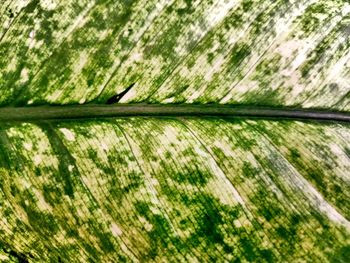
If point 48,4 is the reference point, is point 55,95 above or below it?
below

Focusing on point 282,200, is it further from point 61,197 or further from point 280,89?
point 61,197

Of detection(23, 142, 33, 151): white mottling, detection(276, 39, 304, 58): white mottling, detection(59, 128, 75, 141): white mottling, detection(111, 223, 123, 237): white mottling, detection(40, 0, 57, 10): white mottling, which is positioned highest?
detection(40, 0, 57, 10): white mottling

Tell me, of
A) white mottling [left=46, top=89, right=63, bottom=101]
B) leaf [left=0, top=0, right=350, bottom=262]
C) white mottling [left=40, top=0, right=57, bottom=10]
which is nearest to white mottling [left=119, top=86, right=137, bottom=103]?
leaf [left=0, top=0, right=350, bottom=262]

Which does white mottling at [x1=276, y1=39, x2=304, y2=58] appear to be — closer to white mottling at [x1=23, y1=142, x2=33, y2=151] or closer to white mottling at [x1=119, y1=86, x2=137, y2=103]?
white mottling at [x1=119, y1=86, x2=137, y2=103]

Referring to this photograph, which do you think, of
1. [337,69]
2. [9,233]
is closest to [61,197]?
[9,233]

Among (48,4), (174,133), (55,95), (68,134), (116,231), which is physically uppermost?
(48,4)

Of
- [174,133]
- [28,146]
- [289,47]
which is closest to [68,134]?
[28,146]

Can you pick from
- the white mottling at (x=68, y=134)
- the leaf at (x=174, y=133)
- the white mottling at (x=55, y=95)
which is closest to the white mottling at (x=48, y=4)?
the leaf at (x=174, y=133)

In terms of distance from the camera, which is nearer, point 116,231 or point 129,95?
point 116,231

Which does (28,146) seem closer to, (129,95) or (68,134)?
(68,134)
